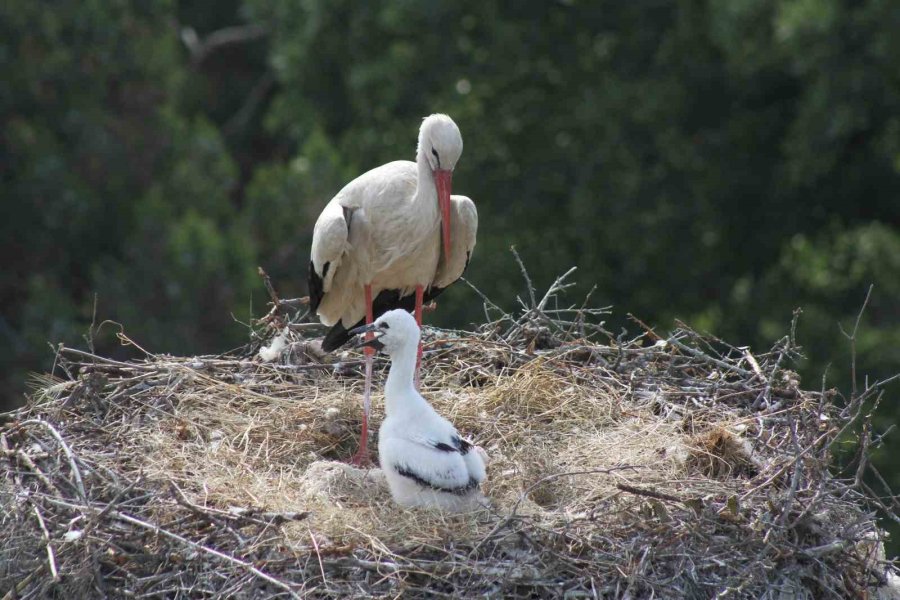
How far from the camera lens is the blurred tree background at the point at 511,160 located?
49.3 ft

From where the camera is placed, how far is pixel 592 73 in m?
17.8

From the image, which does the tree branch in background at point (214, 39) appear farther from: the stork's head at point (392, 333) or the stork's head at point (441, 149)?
the stork's head at point (392, 333)

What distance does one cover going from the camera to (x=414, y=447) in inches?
262

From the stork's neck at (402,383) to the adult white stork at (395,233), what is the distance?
0.79 metres

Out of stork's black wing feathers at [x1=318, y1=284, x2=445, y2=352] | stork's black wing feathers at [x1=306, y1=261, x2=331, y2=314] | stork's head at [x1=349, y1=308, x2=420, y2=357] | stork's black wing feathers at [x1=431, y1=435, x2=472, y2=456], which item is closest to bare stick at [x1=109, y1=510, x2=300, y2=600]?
stork's black wing feathers at [x1=431, y1=435, x2=472, y2=456]

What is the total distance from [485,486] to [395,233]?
1419 millimetres

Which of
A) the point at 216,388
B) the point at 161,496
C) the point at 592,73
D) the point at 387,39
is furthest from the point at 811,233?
the point at 161,496

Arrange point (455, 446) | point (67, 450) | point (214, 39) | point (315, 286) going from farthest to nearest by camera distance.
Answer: point (214, 39) → point (315, 286) → point (455, 446) → point (67, 450)

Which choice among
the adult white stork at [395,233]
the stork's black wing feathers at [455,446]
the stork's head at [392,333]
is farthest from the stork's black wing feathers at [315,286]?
the stork's black wing feathers at [455,446]

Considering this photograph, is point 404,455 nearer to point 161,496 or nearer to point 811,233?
point 161,496

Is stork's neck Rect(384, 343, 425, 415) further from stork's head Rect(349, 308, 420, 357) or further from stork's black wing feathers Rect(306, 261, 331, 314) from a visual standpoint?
stork's black wing feathers Rect(306, 261, 331, 314)

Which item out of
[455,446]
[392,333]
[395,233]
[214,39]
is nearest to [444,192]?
[395,233]

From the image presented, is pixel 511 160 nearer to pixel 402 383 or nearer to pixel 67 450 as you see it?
pixel 402 383

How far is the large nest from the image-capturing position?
605 centimetres
